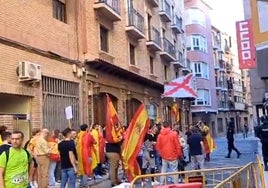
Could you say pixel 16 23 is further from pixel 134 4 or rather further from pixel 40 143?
pixel 134 4

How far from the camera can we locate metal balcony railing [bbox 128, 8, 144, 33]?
23.6 meters

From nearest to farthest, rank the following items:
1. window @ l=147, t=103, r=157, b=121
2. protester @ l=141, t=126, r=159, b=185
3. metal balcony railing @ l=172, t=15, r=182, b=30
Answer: protester @ l=141, t=126, r=159, b=185, window @ l=147, t=103, r=157, b=121, metal balcony railing @ l=172, t=15, r=182, b=30

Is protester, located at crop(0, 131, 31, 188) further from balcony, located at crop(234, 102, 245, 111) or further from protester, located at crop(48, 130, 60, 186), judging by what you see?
balcony, located at crop(234, 102, 245, 111)

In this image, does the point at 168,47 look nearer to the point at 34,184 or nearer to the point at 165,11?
the point at 165,11

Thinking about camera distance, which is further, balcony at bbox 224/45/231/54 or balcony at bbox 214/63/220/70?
balcony at bbox 224/45/231/54

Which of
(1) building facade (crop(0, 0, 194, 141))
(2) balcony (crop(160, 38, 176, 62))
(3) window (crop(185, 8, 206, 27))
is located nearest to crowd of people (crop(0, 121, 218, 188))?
(1) building facade (crop(0, 0, 194, 141))

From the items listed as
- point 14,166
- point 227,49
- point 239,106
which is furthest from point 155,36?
point 239,106

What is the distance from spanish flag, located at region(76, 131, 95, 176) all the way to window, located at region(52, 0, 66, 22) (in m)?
5.70

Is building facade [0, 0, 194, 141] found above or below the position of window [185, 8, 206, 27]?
below

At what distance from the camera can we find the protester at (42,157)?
11430mm

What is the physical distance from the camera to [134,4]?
25.3 meters

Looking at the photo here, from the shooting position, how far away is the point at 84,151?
12.3 metres

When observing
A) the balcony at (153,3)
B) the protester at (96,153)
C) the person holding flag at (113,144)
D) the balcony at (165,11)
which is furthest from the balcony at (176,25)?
the person holding flag at (113,144)

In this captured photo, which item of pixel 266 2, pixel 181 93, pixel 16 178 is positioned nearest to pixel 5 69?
pixel 16 178
